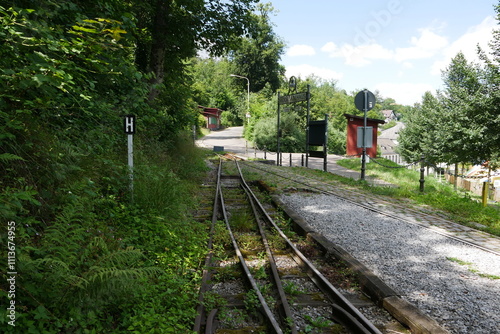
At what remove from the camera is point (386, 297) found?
3.38 meters

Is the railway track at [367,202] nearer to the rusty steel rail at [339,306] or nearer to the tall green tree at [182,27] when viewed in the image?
the rusty steel rail at [339,306]

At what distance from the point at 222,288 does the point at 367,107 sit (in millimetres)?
9956

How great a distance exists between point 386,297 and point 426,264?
1522mm

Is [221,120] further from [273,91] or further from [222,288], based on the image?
[222,288]

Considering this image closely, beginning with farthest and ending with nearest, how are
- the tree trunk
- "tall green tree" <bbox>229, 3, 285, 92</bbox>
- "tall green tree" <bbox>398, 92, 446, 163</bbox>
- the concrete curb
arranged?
1. "tall green tree" <bbox>229, 3, 285, 92</bbox>
2. "tall green tree" <bbox>398, 92, 446, 163</bbox>
3. the tree trunk
4. the concrete curb

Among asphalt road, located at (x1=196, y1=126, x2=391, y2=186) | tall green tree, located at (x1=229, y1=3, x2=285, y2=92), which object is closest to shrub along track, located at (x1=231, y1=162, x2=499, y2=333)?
asphalt road, located at (x1=196, y1=126, x2=391, y2=186)

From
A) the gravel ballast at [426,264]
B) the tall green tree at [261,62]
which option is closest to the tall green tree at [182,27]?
the gravel ballast at [426,264]

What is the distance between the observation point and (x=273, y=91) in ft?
185

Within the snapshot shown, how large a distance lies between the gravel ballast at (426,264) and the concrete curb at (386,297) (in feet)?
0.85

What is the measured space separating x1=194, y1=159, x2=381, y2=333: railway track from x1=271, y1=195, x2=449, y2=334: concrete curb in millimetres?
343

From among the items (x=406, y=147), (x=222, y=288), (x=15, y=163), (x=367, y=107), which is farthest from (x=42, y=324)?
(x=406, y=147)

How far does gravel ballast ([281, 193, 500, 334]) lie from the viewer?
3.28m

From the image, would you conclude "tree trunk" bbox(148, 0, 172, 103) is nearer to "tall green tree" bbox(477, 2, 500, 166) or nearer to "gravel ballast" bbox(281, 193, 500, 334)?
"gravel ballast" bbox(281, 193, 500, 334)

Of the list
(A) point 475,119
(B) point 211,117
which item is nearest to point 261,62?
(B) point 211,117
